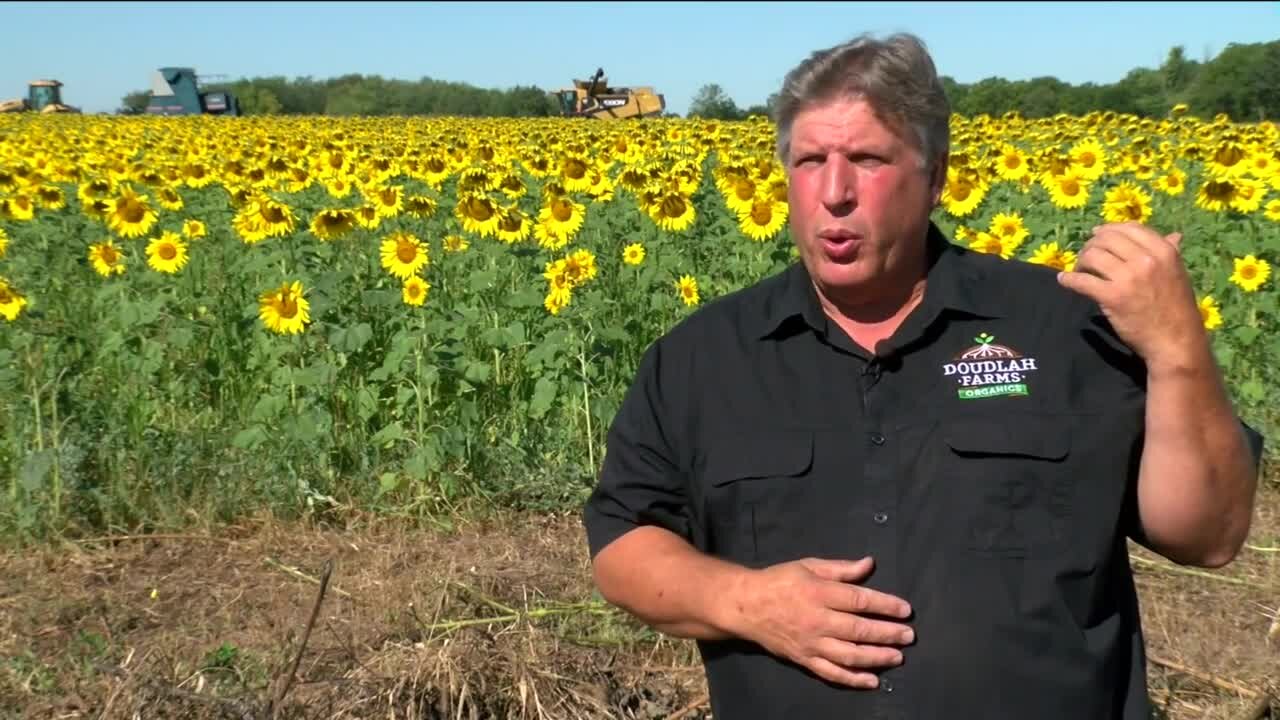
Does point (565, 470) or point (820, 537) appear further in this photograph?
point (565, 470)

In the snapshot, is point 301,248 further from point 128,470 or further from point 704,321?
point 704,321

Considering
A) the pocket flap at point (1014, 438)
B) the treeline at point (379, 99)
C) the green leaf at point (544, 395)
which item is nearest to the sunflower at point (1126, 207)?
the green leaf at point (544, 395)

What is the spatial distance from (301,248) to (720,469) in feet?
16.4

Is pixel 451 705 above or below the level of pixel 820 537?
below

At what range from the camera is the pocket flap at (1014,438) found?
2135mm

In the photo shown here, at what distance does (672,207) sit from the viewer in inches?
283

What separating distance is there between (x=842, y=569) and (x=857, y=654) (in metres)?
0.13

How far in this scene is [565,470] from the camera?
17.5ft

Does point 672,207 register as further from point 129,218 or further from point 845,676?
point 845,676

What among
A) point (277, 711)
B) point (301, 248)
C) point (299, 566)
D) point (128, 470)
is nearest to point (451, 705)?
point (277, 711)

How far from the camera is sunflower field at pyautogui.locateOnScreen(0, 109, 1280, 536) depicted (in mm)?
5160

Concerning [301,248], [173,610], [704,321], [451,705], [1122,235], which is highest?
[1122,235]

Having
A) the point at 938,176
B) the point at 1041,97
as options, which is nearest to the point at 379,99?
the point at 1041,97

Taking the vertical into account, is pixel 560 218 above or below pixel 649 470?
below
